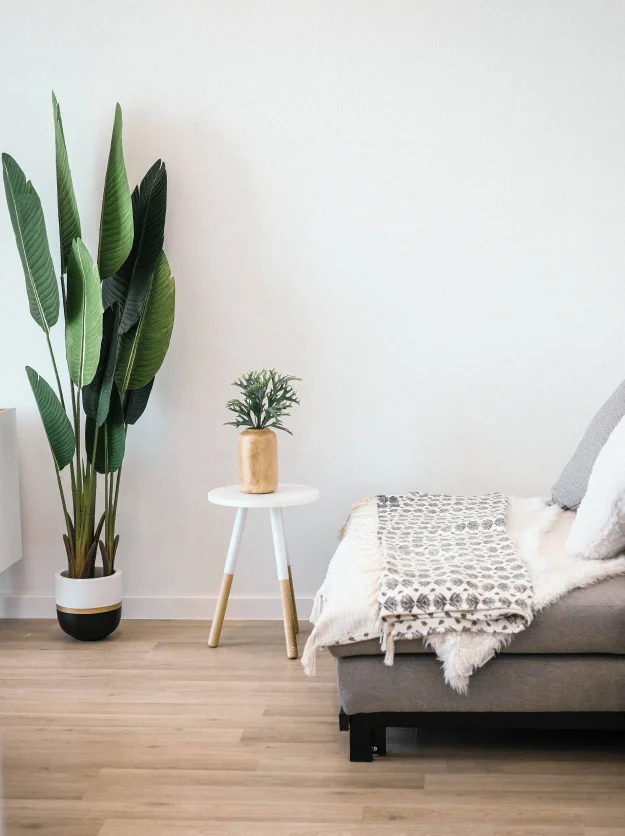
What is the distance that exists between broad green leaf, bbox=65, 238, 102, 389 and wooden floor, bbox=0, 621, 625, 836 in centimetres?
98

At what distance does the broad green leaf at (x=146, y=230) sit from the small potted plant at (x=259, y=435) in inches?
21.1

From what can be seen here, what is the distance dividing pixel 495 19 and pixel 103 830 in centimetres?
282

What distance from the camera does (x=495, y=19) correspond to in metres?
3.31

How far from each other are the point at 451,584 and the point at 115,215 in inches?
67.7

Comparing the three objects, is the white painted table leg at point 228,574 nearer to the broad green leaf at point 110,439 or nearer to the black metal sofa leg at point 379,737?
the broad green leaf at point 110,439

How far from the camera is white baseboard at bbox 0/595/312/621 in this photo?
11.6 feet

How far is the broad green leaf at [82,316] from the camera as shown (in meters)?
3.08

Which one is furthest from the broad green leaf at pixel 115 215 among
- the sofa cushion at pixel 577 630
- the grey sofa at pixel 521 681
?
the sofa cushion at pixel 577 630

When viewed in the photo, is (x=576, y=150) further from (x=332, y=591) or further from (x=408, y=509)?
(x=332, y=591)

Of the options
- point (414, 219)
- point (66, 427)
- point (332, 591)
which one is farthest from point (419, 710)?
point (414, 219)

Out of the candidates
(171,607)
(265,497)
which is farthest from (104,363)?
(171,607)

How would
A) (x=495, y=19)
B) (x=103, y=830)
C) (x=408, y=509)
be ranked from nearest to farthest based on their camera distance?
(x=103, y=830), (x=408, y=509), (x=495, y=19)

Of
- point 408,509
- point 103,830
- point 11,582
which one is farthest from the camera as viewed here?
point 11,582

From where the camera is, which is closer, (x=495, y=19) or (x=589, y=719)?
(x=589, y=719)
